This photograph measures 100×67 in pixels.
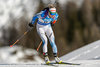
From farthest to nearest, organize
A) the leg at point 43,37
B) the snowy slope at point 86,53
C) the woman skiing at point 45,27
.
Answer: the snowy slope at point 86,53 < the leg at point 43,37 < the woman skiing at point 45,27

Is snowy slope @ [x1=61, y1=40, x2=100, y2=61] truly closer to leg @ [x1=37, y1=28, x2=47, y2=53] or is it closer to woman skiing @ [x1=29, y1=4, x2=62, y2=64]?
Answer: woman skiing @ [x1=29, y1=4, x2=62, y2=64]

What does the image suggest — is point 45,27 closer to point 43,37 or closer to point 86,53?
point 43,37

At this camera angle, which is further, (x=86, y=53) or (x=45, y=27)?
(x=86, y=53)

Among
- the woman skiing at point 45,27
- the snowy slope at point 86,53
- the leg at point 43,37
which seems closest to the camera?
the woman skiing at point 45,27

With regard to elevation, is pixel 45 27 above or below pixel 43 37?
above

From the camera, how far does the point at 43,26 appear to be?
888 centimetres

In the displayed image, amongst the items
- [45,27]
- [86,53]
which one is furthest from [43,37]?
[86,53]

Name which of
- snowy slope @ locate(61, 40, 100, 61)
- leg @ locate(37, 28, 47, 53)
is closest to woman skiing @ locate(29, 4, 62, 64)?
leg @ locate(37, 28, 47, 53)

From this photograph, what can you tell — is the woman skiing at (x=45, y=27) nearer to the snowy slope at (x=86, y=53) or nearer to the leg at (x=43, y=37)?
the leg at (x=43, y=37)

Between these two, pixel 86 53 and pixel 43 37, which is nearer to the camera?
pixel 43 37

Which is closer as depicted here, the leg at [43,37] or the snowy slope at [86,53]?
the leg at [43,37]

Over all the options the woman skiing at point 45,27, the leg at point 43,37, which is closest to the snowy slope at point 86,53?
the woman skiing at point 45,27

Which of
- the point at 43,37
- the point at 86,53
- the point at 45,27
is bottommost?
the point at 86,53

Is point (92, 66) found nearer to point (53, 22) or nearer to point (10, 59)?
point (53, 22)
